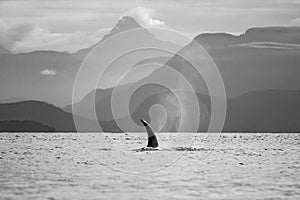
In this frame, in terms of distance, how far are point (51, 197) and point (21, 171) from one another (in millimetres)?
16932

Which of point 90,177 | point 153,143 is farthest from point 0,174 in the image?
point 153,143

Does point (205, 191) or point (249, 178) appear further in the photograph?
point (249, 178)

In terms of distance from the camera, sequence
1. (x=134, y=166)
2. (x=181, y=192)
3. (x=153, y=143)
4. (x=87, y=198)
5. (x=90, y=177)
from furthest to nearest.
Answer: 1. (x=153, y=143)
2. (x=134, y=166)
3. (x=90, y=177)
4. (x=181, y=192)
5. (x=87, y=198)

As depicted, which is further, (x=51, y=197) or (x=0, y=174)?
(x=0, y=174)

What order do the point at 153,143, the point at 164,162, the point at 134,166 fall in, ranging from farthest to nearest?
the point at 153,143, the point at 164,162, the point at 134,166

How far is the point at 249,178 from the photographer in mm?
44188

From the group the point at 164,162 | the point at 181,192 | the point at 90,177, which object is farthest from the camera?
the point at 164,162

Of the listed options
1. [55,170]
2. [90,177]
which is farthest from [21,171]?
[90,177]

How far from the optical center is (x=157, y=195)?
33.7 meters

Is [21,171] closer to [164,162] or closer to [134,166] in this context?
[134,166]

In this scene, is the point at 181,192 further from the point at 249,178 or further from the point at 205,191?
the point at 249,178

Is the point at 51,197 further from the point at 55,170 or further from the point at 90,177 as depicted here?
the point at 55,170

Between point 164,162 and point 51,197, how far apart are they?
26497 millimetres

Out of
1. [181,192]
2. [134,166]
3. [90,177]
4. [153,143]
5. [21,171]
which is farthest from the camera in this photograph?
[153,143]
